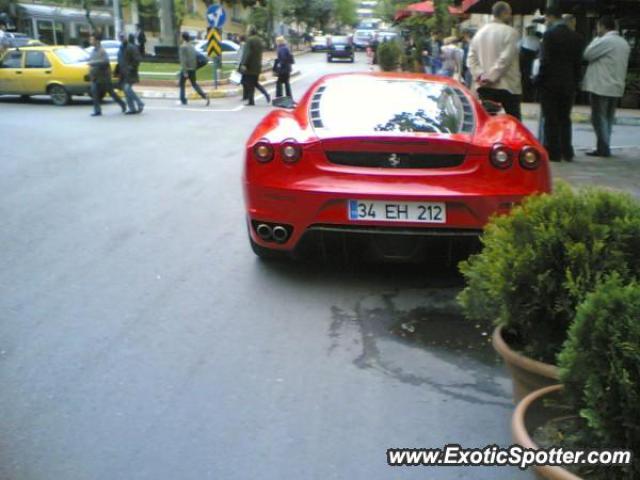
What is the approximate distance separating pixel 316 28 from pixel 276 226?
88641mm

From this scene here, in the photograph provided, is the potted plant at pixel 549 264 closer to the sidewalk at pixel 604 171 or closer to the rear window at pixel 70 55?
the sidewalk at pixel 604 171

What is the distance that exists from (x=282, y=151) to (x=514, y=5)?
16894 millimetres

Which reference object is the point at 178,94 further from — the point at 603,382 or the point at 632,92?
the point at 603,382

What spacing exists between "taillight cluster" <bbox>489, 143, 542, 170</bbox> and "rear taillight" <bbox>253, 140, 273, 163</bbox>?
4.85 ft

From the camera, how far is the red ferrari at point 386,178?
525 cm

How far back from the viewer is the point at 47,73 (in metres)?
20.8

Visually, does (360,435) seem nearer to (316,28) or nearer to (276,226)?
(276,226)

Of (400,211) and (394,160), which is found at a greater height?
(394,160)

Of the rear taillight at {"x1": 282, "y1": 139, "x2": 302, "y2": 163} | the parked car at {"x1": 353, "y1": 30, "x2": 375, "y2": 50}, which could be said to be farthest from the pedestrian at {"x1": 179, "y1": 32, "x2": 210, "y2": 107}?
the parked car at {"x1": 353, "y1": 30, "x2": 375, "y2": 50}

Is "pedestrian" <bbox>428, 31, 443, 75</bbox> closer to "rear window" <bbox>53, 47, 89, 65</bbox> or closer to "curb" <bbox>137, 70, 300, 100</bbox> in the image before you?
"curb" <bbox>137, 70, 300, 100</bbox>

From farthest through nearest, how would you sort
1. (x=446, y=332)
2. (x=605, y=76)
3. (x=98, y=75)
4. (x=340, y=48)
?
1. (x=340, y=48)
2. (x=98, y=75)
3. (x=605, y=76)
4. (x=446, y=332)

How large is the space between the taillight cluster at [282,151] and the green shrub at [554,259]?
2.31 m

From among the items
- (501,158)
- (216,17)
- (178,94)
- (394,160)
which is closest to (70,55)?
(178,94)

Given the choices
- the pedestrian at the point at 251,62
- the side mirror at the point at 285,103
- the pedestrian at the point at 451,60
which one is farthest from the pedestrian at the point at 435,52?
the side mirror at the point at 285,103
